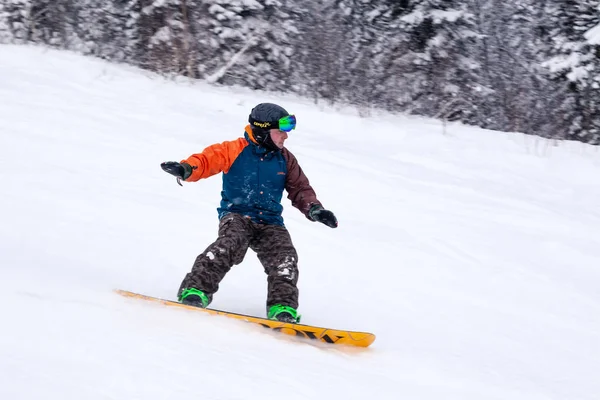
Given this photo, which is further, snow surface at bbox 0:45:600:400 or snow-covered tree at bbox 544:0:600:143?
snow-covered tree at bbox 544:0:600:143

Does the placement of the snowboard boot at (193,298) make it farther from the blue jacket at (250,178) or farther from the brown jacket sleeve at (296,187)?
the brown jacket sleeve at (296,187)

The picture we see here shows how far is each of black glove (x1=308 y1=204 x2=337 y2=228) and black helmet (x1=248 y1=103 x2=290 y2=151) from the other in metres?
0.53

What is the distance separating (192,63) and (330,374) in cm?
1347

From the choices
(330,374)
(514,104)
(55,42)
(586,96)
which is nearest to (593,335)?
(330,374)

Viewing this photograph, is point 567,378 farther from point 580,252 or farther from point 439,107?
point 439,107

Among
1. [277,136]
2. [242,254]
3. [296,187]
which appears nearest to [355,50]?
[296,187]

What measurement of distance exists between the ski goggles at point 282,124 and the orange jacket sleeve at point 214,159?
17 centimetres

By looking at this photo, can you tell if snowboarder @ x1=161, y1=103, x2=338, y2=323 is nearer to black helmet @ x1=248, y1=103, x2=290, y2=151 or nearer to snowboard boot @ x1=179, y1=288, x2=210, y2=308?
black helmet @ x1=248, y1=103, x2=290, y2=151

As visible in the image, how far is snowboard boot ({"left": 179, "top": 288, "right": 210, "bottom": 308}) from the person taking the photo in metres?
3.90

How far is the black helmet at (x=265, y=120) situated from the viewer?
14.4 feet

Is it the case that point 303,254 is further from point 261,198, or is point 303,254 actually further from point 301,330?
point 301,330

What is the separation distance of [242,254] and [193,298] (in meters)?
0.54

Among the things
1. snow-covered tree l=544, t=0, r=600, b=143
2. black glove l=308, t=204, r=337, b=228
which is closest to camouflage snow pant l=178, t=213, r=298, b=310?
black glove l=308, t=204, r=337, b=228

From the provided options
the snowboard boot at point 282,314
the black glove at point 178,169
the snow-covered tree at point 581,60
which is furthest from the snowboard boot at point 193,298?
the snow-covered tree at point 581,60
